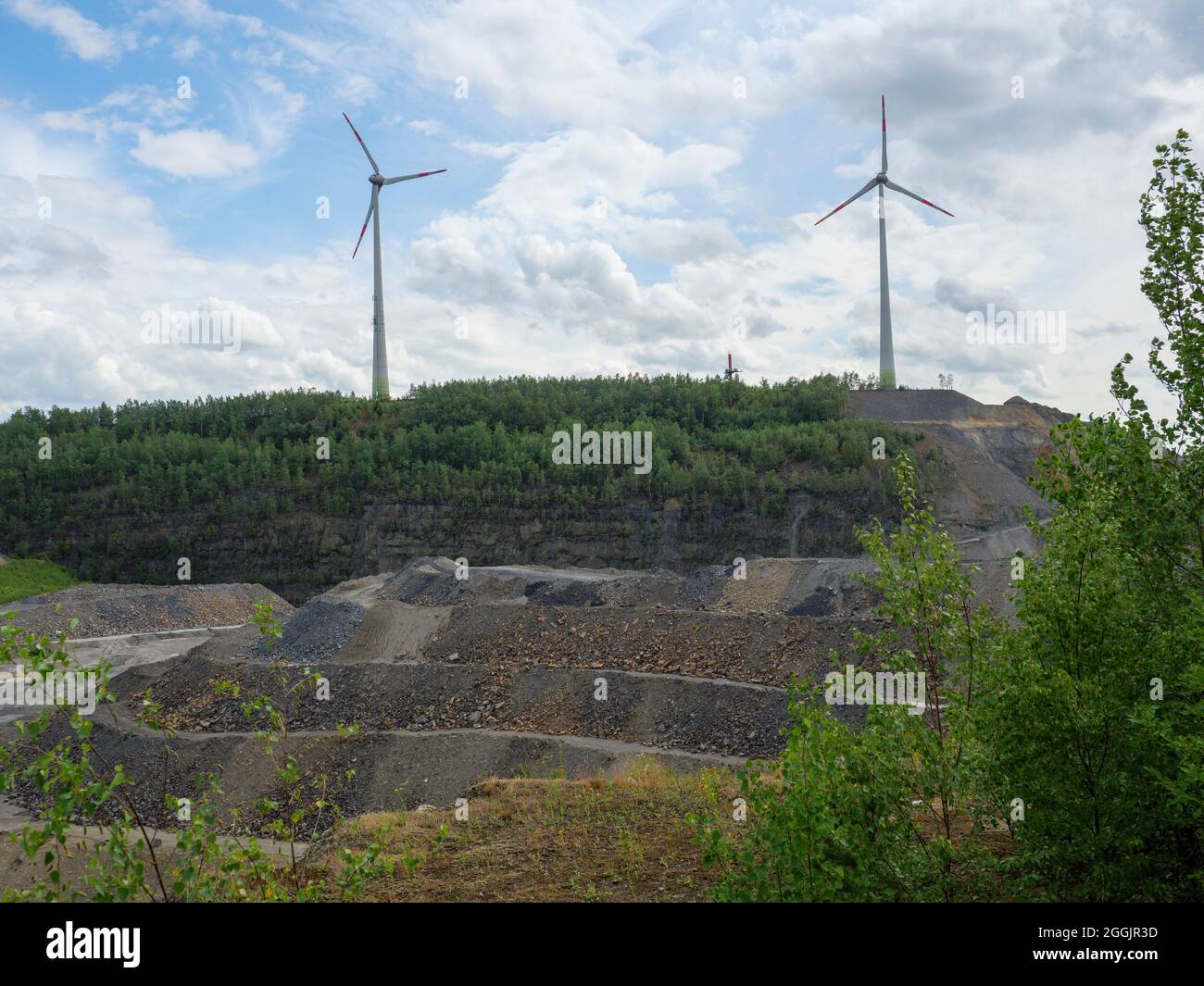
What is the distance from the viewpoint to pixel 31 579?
51656 mm

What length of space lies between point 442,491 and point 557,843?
138 ft

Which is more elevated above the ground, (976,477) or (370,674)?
(976,477)

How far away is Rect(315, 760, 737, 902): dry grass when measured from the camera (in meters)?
10.3

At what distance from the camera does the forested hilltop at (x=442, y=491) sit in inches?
2023

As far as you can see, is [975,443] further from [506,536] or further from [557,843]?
[557,843]

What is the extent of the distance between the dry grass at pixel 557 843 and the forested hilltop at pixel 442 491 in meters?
35.4

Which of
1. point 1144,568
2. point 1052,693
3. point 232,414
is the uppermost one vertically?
point 232,414

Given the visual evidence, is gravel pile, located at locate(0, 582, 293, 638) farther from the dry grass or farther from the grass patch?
the dry grass

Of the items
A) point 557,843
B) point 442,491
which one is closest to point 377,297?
point 442,491

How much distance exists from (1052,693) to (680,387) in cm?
5922

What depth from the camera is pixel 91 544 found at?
2181 inches
